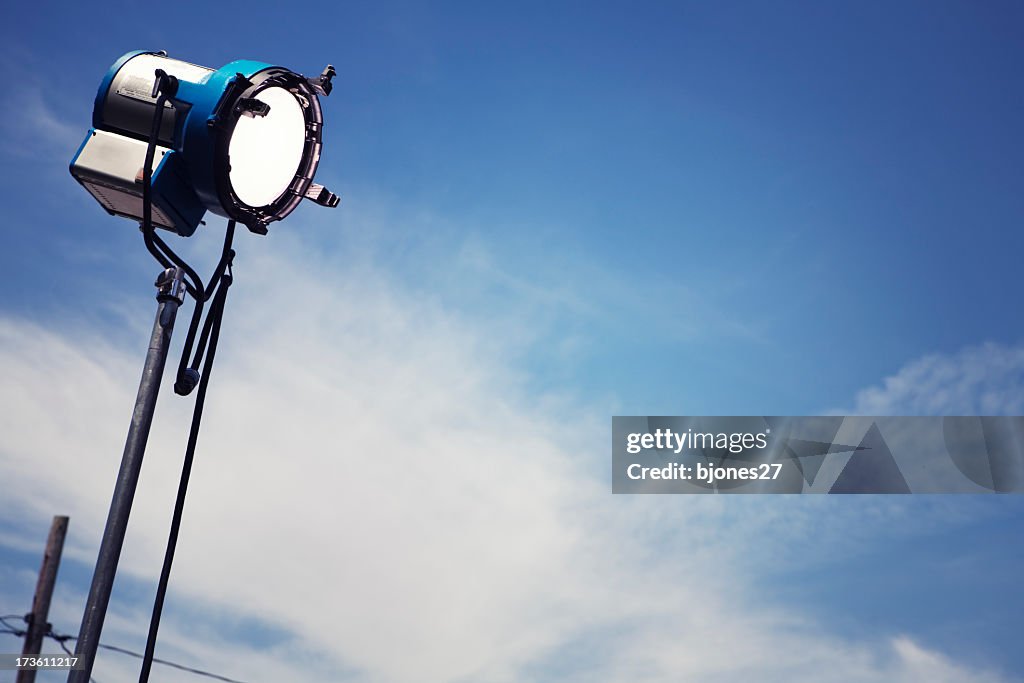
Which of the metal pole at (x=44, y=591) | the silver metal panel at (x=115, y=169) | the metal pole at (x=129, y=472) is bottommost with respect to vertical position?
the metal pole at (x=129, y=472)

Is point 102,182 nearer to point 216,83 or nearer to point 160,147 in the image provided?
point 160,147

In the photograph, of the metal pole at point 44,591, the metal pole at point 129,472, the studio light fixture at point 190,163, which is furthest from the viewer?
the metal pole at point 44,591

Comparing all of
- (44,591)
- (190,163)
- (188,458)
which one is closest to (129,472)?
(188,458)

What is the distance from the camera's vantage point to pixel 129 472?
6.43 feet

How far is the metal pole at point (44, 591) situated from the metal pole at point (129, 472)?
455 inches

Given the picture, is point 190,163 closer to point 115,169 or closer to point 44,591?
point 115,169

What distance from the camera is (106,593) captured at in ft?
6.20

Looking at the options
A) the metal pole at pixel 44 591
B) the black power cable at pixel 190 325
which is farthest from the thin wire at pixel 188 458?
the metal pole at pixel 44 591

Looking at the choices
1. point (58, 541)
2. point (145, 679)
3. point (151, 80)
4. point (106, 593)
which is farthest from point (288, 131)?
point (58, 541)

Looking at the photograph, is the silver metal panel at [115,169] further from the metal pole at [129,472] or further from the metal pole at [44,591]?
the metal pole at [44,591]

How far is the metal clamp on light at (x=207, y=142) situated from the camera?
7.18 ft

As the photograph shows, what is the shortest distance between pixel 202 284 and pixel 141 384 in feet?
1.16

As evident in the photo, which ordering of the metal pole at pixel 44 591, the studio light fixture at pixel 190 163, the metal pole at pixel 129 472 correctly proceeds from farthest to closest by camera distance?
the metal pole at pixel 44 591 → the studio light fixture at pixel 190 163 → the metal pole at pixel 129 472

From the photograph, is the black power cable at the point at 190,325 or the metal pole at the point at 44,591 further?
the metal pole at the point at 44,591
